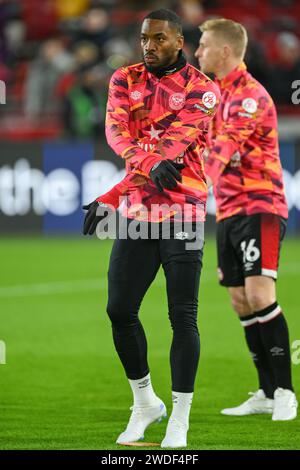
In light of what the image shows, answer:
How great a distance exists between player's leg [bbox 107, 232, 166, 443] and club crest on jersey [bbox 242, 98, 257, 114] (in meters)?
1.33

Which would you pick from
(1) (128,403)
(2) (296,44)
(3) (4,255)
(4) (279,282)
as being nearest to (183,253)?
(1) (128,403)

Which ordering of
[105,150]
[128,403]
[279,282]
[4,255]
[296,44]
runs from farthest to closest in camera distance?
[296,44] < [105,150] < [4,255] < [279,282] < [128,403]

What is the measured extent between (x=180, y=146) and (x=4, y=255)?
10.3 meters

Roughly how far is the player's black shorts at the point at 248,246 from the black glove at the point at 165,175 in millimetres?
1349

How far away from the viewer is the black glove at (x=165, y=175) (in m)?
5.76

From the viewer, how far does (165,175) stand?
5.75 m

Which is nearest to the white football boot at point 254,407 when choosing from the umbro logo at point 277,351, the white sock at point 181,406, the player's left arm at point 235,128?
the umbro logo at point 277,351

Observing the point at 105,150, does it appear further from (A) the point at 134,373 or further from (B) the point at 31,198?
(A) the point at 134,373

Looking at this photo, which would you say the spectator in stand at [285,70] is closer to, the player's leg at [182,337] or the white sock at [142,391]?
the white sock at [142,391]

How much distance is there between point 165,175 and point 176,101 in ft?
1.70

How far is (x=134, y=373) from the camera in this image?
6.24 metres

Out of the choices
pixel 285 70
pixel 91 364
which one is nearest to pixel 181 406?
pixel 91 364

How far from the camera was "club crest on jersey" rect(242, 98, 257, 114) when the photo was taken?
6.98 metres

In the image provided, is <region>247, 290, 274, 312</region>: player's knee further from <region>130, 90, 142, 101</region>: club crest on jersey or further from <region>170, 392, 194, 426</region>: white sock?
<region>130, 90, 142, 101</region>: club crest on jersey
